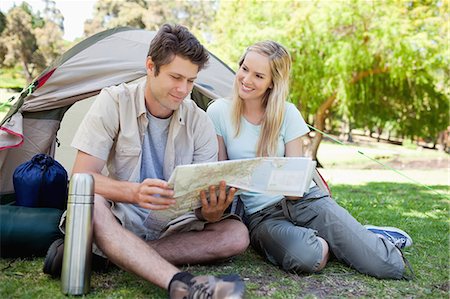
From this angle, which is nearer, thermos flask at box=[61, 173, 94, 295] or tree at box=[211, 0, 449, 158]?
thermos flask at box=[61, 173, 94, 295]

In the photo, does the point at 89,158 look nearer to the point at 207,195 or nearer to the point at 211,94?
the point at 207,195

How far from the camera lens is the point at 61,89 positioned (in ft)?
10.3

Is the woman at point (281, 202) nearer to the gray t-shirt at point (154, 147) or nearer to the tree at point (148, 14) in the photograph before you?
the gray t-shirt at point (154, 147)

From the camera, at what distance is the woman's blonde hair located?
257 centimetres

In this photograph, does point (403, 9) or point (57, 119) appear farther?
point (403, 9)

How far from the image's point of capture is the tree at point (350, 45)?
8906 mm

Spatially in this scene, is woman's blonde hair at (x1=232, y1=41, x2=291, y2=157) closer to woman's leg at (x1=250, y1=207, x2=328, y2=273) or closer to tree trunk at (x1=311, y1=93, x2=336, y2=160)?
woman's leg at (x1=250, y1=207, x2=328, y2=273)

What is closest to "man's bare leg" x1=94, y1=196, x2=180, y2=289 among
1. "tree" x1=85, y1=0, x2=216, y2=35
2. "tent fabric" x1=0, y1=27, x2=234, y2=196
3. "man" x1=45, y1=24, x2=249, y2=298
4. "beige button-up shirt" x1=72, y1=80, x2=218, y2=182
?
"man" x1=45, y1=24, x2=249, y2=298

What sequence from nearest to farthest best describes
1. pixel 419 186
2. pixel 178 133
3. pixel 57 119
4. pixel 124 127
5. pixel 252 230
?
pixel 124 127
pixel 178 133
pixel 252 230
pixel 57 119
pixel 419 186

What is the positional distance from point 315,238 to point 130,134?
0.97 m

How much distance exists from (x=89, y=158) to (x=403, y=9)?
827cm

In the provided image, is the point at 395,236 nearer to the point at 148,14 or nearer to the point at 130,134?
the point at 130,134

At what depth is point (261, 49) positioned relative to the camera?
2609 millimetres

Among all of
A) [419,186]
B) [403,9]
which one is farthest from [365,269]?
[403,9]
